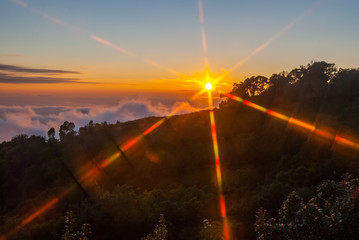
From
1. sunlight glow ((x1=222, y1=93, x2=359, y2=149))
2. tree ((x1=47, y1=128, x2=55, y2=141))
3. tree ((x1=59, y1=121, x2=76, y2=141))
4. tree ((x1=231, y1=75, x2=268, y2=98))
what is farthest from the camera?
tree ((x1=59, y1=121, x2=76, y2=141))

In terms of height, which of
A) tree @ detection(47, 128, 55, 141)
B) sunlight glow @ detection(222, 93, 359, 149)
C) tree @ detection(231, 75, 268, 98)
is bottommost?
tree @ detection(47, 128, 55, 141)

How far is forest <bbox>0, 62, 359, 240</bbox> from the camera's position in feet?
36.7

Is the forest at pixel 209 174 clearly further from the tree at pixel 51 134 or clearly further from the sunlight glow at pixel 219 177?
the tree at pixel 51 134

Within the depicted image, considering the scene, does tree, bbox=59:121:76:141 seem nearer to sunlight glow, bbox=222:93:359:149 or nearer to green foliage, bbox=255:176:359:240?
sunlight glow, bbox=222:93:359:149

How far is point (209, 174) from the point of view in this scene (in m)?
35.3

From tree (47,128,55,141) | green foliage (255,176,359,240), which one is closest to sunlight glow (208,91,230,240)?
green foliage (255,176,359,240)

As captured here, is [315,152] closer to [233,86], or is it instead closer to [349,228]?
[349,228]

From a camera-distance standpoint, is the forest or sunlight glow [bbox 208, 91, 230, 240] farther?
sunlight glow [bbox 208, 91, 230, 240]

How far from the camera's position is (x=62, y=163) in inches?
1918

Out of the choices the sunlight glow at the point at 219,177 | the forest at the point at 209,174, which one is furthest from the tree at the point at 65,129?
the sunlight glow at the point at 219,177

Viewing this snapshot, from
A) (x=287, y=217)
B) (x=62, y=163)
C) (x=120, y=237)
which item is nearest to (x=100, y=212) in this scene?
(x=120, y=237)

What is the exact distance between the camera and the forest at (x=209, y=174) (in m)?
11.2

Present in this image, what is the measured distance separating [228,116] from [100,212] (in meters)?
32.6

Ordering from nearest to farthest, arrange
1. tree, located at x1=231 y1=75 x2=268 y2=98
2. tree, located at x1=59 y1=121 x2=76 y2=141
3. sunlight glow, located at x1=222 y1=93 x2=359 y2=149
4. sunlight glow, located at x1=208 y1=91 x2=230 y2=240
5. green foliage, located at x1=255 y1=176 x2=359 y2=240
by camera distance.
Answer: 1. green foliage, located at x1=255 y1=176 x2=359 y2=240
2. sunlight glow, located at x1=208 y1=91 x2=230 y2=240
3. sunlight glow, located at x1=222 y1=93 x2=359 y2=149
4. tree, located at x1=231 y1=75 x2=268 y2=98
5. tree, located at x1=59 y1=121 x2=76 y2=141
